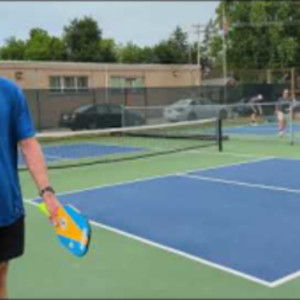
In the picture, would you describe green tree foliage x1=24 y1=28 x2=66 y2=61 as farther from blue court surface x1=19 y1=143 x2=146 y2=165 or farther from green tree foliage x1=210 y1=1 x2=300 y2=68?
blue court surface x1=19 y1=143 x2=146 y2=165

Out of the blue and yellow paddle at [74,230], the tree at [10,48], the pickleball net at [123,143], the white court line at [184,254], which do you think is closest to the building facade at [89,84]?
the tree at [10,48]

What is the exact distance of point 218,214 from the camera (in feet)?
23.5

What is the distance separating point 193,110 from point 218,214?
16758 mm

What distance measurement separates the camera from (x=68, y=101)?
2288 cm

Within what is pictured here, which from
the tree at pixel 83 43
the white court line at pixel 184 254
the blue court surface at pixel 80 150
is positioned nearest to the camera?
the white court line at pixel 184 254

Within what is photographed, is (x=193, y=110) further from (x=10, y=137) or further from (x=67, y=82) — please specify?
(x=10, y=137)

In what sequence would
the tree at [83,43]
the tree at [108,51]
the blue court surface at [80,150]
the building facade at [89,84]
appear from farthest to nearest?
the tree at [108,51] → the tree at [83,43] → the building facade at [89,84] → the blue court surface at [80,150]

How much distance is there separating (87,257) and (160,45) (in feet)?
136

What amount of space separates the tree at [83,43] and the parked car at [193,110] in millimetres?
22366

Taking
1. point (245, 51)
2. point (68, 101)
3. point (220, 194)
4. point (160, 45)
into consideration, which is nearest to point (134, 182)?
point (220, 194)

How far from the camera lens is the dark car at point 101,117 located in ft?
67.6

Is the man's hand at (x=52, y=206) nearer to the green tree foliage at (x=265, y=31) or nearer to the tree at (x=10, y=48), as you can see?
the tree at (x=10, y=48)

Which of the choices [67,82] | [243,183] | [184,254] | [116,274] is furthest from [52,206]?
[67,82]

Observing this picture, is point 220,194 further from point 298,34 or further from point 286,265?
point 298,34
